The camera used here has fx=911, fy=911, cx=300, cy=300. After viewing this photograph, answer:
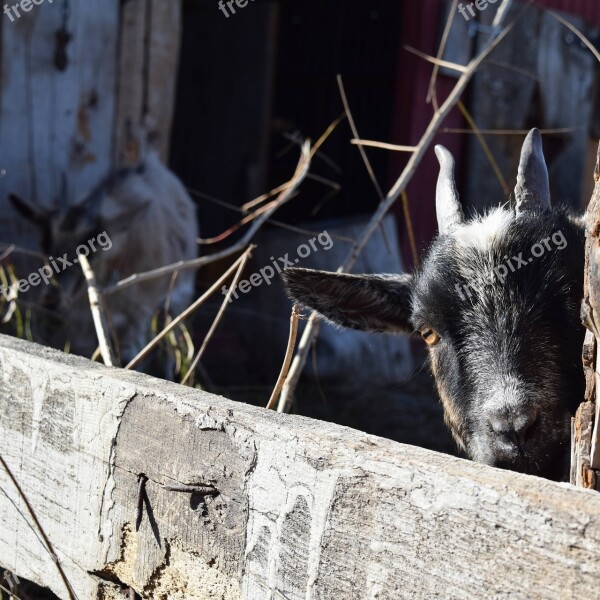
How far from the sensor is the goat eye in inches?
109

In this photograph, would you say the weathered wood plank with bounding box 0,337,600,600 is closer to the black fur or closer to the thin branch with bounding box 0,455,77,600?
the thin branch with bounding box 0,455,77,600

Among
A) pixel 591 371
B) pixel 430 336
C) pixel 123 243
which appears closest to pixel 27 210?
pixel 123 243

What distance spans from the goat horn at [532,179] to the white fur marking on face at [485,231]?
0.12 m

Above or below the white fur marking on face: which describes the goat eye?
below

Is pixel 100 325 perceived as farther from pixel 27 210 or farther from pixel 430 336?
pixel 27 210

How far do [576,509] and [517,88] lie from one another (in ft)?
26.9

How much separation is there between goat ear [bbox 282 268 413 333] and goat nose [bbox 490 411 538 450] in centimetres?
70

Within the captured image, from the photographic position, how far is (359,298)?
2922mm

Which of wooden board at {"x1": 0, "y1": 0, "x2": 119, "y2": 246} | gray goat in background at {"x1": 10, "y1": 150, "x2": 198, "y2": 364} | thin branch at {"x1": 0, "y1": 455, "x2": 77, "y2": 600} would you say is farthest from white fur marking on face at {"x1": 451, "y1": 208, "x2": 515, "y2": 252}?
wooden board at {"x1": 0, "y1": 0, "x2": 119, "y2": 246}

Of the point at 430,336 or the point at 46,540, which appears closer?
the point at 46,540

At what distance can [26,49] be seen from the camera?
5.94 metres

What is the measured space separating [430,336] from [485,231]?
0.36m

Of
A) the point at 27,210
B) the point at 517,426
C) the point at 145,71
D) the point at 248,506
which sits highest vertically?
the point at 145,71

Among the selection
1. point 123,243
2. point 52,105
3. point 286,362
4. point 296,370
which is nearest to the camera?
point 286,362
